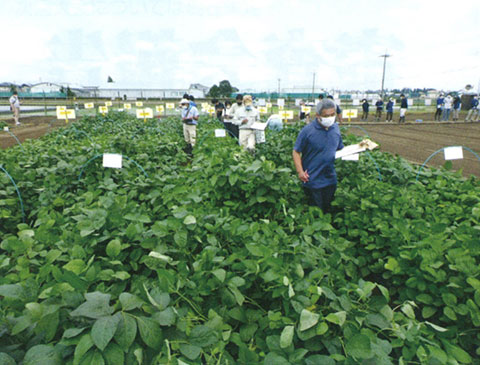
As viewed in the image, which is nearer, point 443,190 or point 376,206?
point 376,206

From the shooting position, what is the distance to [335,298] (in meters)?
1.36

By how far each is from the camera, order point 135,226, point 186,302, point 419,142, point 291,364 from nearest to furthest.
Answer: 1. point 291,364
2. point 186,302
3. point 135,226
4. point 419,142

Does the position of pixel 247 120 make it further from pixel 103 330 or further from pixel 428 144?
pixel 428 144

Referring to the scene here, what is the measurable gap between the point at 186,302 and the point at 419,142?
42.2 ft

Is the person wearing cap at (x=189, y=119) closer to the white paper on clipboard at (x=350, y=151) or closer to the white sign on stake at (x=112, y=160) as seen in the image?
the white sign on stake at (x=112, y=160)

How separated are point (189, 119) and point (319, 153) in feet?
17.7

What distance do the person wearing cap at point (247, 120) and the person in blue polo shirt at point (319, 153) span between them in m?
3.43

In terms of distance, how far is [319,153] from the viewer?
319 centimetres

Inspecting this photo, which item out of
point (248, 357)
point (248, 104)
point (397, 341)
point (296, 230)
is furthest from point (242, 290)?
point (248, 104)

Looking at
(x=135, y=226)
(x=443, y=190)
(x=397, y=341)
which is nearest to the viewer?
(x=397, y=341)

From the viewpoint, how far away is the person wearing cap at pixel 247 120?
672cm

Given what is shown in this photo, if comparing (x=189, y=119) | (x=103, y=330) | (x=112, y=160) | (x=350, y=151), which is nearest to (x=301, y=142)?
(x=350, y=151)

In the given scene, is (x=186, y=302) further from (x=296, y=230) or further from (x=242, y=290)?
(x=296, y=230)

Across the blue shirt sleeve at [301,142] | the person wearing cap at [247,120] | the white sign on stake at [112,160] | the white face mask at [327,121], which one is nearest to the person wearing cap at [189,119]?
the person wearing cap at [247,120]
